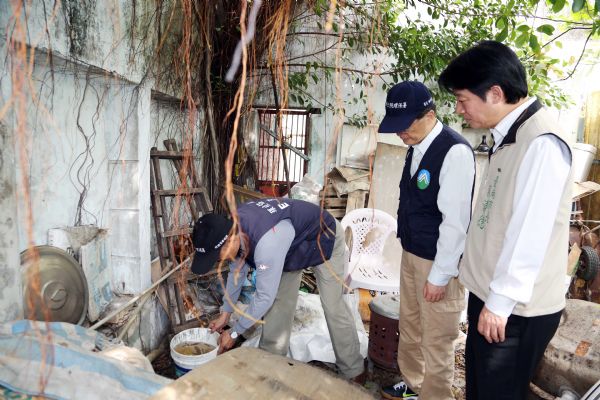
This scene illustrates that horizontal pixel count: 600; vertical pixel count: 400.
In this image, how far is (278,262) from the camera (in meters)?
2.22

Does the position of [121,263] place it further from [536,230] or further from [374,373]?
[536,230]

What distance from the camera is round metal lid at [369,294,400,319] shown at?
3.02 meters

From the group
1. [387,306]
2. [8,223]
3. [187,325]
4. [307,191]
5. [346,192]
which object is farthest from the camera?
[346,192]

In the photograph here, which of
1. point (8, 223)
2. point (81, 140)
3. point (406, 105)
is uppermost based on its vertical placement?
point (406, 105)

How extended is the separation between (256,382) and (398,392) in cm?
160

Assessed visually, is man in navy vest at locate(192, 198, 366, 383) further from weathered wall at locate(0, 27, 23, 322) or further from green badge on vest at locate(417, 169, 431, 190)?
weathered wall at locate(0, 27, 23, 322)

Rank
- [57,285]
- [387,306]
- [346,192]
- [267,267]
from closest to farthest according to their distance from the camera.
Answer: [267,267] → [57,285] → [387,306] → [346,192]

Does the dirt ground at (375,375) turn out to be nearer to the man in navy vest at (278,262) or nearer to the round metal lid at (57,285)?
the man in navy vest at (278,262)

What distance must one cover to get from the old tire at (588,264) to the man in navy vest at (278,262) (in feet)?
12.1

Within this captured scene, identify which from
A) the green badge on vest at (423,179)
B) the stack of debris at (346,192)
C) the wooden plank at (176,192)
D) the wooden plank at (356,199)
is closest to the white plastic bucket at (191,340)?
the wooden plank at (176,192)

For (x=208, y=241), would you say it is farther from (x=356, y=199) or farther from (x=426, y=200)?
(x=356, y=199)

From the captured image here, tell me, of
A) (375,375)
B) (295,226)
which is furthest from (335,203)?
(295,226)

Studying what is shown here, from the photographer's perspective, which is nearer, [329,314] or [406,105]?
[406,105]

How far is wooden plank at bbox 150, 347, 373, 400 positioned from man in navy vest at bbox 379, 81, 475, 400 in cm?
73
